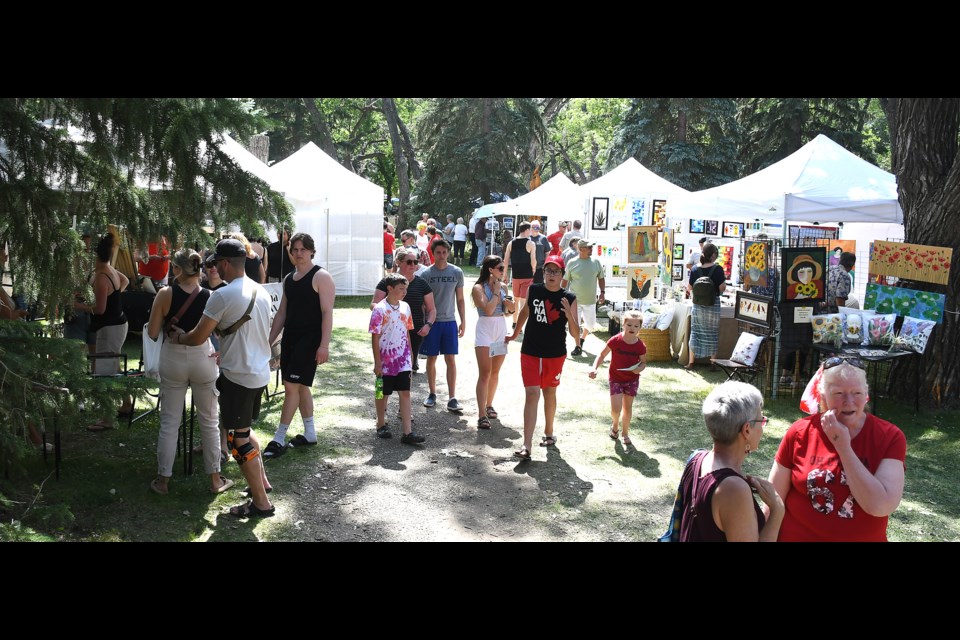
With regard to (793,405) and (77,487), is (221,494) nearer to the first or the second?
(77,487)

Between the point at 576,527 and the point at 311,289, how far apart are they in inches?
113

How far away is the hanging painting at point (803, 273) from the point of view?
361 inches

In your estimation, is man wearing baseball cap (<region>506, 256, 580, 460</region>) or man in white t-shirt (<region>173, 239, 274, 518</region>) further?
man wearing baseball cap (<region>506, 256, 580, 460</region>)

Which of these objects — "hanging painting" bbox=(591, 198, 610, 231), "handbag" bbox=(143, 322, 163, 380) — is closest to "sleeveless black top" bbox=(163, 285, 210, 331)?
"handbag" bbox=(143, 322, 163, 380)

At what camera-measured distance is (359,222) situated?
1775 cm

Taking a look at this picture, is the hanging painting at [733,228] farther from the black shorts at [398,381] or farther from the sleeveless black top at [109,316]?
the sleeveless black top at [109,316]

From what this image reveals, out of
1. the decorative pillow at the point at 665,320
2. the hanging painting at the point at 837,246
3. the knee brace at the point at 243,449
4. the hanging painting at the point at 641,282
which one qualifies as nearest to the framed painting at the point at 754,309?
the decorative pillow at the point at 665,320

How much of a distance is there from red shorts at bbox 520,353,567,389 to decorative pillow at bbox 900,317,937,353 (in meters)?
4.21

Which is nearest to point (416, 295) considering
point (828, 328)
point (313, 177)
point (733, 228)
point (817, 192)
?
point (828, 328)

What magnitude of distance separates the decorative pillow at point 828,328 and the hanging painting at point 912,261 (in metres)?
0.88

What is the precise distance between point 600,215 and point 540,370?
13773 mm

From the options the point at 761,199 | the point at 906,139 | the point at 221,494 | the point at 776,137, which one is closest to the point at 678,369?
the point at 761,199

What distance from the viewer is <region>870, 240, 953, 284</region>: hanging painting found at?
866 cm

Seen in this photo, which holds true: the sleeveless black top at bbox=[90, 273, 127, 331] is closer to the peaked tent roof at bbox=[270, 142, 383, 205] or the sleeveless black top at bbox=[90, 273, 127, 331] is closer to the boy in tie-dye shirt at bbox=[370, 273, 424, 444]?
the boy in tie-dye shirt at bbox=[370, 273, 424, 444]
